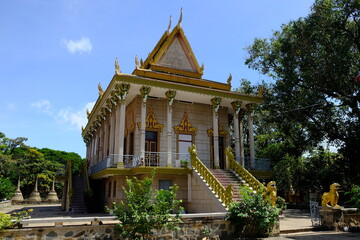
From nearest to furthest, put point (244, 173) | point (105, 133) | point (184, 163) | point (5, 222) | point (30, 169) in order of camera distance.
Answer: point (5, 222), point (244, 173), point (184, 163), point (105, 133), point (30, 169)

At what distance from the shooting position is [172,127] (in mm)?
18375

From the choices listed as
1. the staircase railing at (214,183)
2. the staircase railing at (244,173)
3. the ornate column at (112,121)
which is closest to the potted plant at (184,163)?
the staircase railing at (214,183)

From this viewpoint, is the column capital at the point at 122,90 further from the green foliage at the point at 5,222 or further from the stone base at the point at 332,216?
the stone base at the point at 332,216

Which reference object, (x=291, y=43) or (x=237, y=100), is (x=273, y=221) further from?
(x=291, y=43)

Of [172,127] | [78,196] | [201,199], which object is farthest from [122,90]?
[78,196]

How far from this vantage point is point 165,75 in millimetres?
18328

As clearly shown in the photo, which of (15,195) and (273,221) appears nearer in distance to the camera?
(273,221)

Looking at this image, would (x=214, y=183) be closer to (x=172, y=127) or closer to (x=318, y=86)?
(x=172, y=127)

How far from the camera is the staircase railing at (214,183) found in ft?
39.3

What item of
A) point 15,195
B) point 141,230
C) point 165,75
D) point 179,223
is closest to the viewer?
point 141,230

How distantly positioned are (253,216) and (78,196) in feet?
44.2

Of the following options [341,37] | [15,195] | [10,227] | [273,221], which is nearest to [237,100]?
[341,37]

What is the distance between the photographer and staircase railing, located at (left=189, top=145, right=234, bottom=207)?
11967 millimetres

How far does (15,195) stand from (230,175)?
35685 mm
